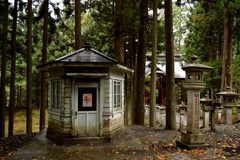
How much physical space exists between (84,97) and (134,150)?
9.40 ft

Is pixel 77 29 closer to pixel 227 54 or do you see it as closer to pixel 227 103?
pixel 227 103

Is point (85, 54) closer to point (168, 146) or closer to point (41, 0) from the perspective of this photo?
point (168, 146)

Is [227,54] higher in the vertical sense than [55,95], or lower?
higher

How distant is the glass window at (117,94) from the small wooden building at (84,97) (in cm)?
62

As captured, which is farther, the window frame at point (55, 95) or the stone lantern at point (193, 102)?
the window frame at point (55, 95)

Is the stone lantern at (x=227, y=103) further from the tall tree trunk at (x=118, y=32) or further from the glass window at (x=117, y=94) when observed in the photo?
the glass window at (x=117, y=94)

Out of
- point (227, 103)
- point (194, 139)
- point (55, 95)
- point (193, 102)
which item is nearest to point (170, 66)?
point (193, 102)

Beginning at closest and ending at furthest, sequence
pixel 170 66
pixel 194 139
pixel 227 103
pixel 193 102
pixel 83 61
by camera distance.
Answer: pixel 194 139
pixel 193 102
pixel 83 61
pixel 170 66
pixel 227 103

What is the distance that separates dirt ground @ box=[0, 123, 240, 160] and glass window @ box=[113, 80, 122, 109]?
4.63ft

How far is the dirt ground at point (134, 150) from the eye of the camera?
8.08 m

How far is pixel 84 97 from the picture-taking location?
1017cm

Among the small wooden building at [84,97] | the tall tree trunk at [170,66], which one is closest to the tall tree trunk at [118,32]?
the tall tree trunk at [170,66]

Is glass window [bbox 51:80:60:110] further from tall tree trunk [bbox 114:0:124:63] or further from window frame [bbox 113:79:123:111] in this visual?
tall tree trunk [bbox 114:0:124:63]

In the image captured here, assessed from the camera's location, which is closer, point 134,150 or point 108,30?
point 134,150
